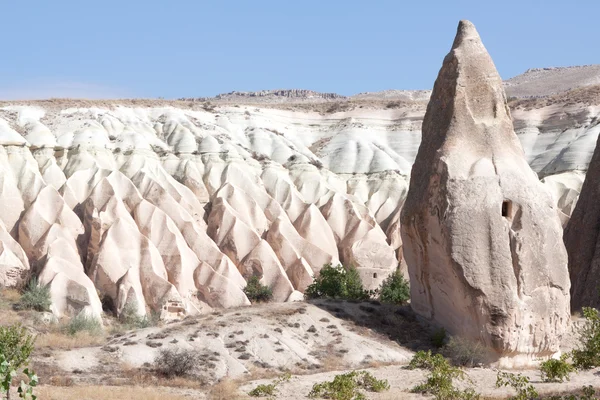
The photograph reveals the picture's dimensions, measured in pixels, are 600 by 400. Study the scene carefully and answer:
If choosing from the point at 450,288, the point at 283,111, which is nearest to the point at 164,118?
the point at 283,111

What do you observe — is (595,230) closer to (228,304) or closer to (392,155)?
(228,304)

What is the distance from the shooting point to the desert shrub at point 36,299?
100 feet

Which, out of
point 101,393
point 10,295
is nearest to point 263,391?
point 101,393

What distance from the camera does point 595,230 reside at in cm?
2898

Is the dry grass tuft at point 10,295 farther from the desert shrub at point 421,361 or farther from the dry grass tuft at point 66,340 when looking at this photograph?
the desert shrub at point 421,361

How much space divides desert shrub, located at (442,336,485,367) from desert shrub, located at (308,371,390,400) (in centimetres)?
277

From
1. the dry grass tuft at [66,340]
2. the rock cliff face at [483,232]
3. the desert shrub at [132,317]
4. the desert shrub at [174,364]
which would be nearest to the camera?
the desert shrub at [174,364]

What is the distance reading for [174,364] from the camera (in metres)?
19.3

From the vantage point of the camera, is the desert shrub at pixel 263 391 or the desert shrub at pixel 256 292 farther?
the desert shrub at pixel 256 292

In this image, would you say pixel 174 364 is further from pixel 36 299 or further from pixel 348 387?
pixel 36 299

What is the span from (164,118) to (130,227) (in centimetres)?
1956

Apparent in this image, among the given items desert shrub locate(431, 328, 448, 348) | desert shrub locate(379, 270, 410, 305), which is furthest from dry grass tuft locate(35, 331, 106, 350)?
desert shrub locate(379, 270, 410, 305)

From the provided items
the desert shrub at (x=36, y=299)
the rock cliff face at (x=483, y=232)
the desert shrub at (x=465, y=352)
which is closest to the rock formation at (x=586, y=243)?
the rock cliff face at (x=483, y=232)

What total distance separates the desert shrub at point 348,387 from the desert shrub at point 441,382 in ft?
2.39
